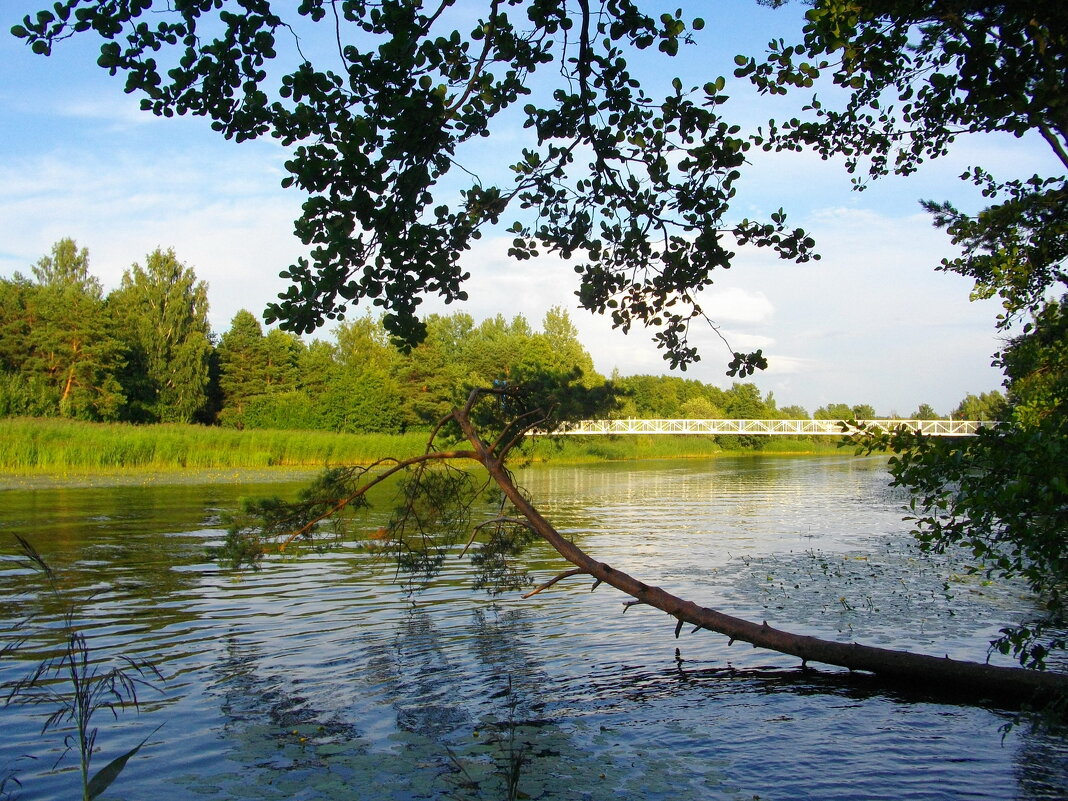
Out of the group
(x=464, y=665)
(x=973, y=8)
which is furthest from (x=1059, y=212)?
(x=464, y=665)

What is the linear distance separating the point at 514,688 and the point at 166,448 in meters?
31.2

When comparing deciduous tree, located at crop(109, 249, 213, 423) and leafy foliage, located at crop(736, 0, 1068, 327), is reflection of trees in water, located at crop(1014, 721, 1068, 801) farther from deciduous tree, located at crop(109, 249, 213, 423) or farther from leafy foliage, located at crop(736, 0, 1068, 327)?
deciduous tree, located at crop(109, 249, 213, 423)

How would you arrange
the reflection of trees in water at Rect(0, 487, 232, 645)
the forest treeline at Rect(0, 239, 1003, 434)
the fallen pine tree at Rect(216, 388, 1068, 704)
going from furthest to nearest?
the forest treeline at Rect(0, 239, 1003, 434)
the reflection of trees in water at Rect(0, 487, 232, 645)
the fallen pine tree at Rect(216, 388, 1068, 704)

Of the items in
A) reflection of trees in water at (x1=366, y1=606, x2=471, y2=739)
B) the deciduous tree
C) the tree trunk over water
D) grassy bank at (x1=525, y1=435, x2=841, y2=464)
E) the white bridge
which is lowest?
reflection of trees in water at (x1=366, y1=606, x2=471, y2=739)

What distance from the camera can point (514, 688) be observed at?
776cm

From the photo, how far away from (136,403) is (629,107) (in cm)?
5974

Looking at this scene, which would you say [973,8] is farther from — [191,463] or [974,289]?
[191,463]

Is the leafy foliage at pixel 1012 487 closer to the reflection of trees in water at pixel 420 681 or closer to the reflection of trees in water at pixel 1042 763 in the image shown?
the reflection of trees in water at pixel 1042 763

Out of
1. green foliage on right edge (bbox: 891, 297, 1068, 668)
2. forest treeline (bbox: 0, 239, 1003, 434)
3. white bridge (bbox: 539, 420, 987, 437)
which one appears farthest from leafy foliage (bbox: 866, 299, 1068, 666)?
white bridge (bbox: 539, 420, 987, 437)

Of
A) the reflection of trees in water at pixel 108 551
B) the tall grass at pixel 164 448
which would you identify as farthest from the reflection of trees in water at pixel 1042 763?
the tall grass at pixel 164 448

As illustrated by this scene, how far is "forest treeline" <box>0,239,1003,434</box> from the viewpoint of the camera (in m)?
54.8

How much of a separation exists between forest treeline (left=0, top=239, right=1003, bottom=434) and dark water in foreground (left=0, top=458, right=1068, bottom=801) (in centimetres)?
3601

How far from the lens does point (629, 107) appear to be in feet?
22.9

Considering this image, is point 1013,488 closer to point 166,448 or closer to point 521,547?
point 521,547
